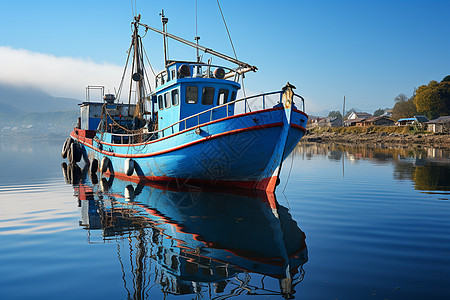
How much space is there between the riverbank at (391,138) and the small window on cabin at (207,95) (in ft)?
146

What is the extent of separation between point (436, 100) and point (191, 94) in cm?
7992

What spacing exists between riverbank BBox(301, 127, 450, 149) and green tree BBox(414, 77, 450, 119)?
1076cm

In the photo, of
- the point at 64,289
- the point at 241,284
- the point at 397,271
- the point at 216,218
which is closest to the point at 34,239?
the point at 64,289

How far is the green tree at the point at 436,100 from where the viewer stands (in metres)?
77.4

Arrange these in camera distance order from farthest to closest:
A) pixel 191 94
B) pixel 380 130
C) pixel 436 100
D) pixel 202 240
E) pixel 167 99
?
pixel 380 130 → pixel 436 100 → pixel 167 99 → pixel 191 94 → pixel 202 240

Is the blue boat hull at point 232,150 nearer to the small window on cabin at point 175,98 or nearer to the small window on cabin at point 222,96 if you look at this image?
the small window on cabin at point 175,98

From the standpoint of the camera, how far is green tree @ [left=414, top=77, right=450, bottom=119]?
77.4 metres

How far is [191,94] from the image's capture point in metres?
15.6

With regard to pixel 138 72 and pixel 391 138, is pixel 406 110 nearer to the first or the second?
pixel 391 138

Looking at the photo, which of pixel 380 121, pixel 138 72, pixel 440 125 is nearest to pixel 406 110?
pixel 380 121

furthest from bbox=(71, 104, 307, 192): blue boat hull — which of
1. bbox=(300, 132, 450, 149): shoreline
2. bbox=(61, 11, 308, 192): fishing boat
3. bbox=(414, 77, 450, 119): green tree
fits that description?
bbox=(414, 77, 450, 119): green tree

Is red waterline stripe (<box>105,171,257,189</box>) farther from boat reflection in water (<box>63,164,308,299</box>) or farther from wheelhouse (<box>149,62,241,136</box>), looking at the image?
wheelhouse (<box>149,62,241,136</box>)

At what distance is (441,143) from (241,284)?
60240mm

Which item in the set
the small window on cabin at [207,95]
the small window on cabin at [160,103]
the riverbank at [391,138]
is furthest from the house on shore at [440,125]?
the small window on cabin at [160,103]
